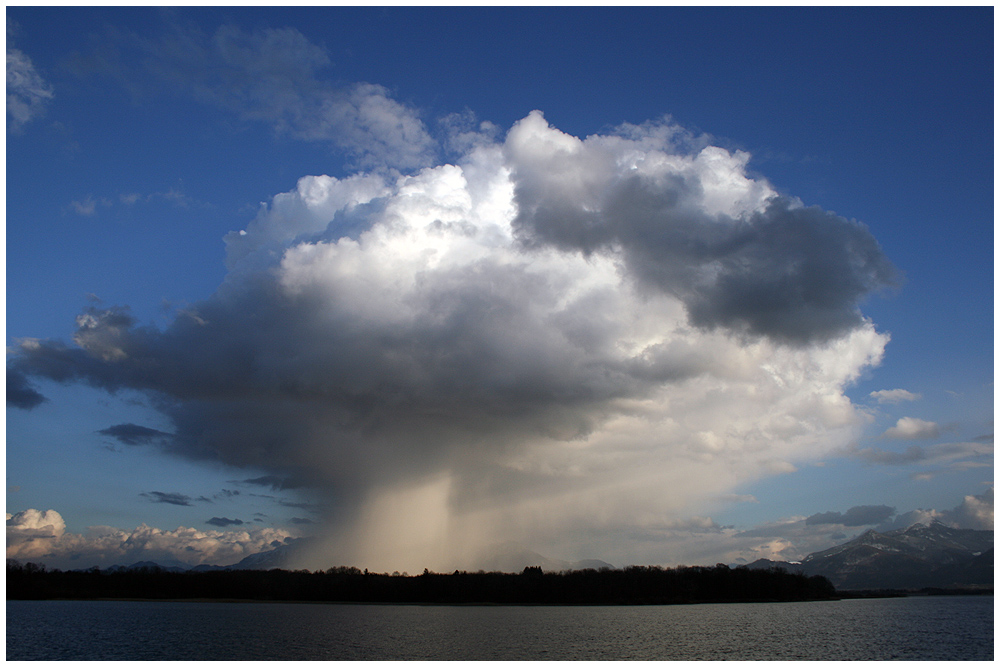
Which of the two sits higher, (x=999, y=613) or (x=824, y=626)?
(x=999, y=613)

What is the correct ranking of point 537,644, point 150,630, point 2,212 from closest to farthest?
point 2,212 < point 537,644 < point 150,630

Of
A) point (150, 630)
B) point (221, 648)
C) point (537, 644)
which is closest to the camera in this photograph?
point (221, 648)

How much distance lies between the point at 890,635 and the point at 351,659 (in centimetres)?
11687

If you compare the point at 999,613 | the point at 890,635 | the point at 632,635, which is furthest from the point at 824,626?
the point at 999,613

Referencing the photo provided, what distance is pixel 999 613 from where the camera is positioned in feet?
178

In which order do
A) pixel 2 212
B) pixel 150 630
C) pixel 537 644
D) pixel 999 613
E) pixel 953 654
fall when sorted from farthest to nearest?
pixel 150 630, pixel 537 644, pixel 953 654, pixel 999 613, pixel 2 212

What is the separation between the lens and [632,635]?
131 m

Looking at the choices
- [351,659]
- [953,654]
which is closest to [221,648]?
[351,659]

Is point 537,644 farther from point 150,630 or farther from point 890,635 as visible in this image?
point 150,630

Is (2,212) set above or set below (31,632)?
above

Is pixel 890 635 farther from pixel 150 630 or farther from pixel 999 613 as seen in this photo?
pixel 150 630

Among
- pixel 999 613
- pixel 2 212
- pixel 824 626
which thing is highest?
pixel 2 212

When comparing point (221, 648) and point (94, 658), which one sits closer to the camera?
point (94, 658)

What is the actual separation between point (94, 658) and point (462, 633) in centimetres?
7195
